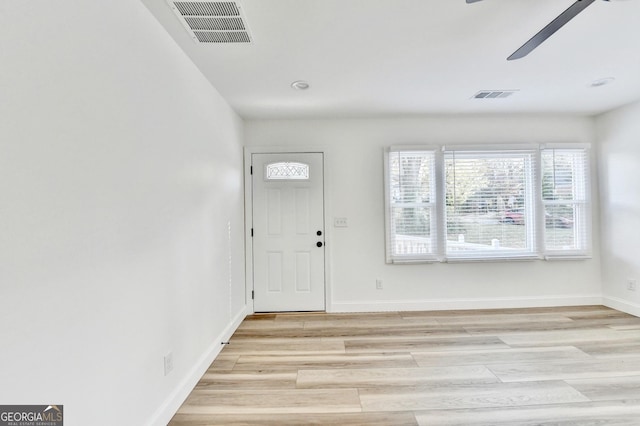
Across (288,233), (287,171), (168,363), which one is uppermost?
(287,171)

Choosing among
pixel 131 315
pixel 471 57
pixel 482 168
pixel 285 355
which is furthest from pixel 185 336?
pixel 482 168

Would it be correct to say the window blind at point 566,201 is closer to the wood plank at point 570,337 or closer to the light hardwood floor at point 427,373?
the light hardwood floor at point 427,373

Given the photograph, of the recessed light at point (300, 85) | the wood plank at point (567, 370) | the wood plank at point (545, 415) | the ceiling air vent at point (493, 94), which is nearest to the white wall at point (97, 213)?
the recessed light at point (300, 85)

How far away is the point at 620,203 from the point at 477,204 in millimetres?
1673

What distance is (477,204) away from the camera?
3.82m

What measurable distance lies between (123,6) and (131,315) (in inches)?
63.8

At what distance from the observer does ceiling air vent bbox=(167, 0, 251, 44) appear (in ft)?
5.60

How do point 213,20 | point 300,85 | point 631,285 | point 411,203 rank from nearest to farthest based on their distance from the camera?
point 213,20 → point 300,85 → point 631,285 → point 411,203

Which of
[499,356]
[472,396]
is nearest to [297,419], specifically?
[472,396]

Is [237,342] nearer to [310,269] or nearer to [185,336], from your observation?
[185,336]

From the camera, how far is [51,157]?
1099 millimetres

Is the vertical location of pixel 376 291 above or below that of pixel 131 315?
below

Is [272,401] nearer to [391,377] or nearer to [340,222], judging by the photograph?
[391,377]

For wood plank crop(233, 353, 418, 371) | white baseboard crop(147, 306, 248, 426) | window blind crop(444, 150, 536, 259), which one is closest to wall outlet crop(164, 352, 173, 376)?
white baseboard crop(147, 306, 248, 426)
